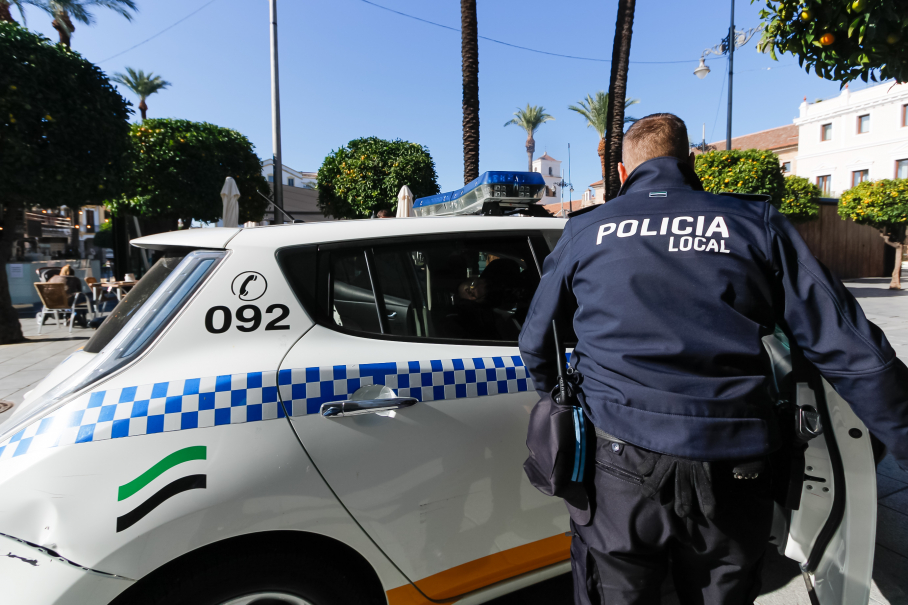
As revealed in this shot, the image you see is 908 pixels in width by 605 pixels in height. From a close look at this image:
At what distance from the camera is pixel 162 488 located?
1.33 m

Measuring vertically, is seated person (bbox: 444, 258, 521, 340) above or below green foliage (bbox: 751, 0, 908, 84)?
below

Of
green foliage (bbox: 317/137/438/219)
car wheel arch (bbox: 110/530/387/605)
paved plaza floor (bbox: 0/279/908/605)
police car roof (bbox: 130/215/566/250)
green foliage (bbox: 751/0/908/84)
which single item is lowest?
paved plaza floor (bbox: 0/279/908/605)

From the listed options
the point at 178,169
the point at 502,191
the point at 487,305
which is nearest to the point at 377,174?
the point at 178,169

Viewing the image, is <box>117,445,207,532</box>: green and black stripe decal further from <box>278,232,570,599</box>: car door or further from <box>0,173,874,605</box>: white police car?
<box>278,232,570,599</box>: car door

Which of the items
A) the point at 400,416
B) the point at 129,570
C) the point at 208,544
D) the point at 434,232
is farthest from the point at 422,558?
the point at 434,232

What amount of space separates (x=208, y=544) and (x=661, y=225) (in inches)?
57.2

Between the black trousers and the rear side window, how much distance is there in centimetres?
72

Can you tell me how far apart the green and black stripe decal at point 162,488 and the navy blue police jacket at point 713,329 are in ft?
3.48

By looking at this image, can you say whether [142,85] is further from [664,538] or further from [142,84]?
[664,538]

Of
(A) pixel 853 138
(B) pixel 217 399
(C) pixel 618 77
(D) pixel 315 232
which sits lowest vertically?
(B) pixel 217 399

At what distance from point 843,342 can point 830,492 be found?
67cm

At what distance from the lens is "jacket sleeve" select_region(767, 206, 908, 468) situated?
125 cm

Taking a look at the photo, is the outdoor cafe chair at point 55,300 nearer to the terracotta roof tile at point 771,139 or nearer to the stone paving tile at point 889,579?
the stone paving tile at point 889,579

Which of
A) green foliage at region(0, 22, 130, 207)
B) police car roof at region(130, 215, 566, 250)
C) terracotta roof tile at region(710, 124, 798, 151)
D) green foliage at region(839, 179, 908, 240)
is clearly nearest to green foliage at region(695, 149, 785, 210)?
green foliage at region(839, 179, 908, 240)
